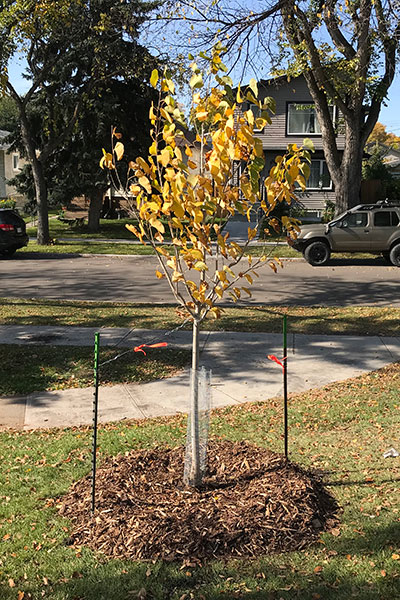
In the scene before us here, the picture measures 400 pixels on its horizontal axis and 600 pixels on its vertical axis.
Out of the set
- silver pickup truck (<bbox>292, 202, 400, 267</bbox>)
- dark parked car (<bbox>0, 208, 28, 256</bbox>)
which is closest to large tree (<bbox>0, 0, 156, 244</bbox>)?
dark parked car (<bbox>0, 208, 28, 256</bbox>)

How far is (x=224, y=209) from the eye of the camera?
14.7 ft

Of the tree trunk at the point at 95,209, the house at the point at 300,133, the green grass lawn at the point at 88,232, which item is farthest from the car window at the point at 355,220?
the house at the point at 300,133

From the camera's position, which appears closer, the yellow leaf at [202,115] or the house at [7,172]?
the yellow leaf at [202,115]

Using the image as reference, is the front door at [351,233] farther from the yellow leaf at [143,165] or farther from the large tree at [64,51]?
the yellow leaf at [143,165]

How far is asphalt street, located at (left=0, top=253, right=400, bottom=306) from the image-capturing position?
48.9 ft

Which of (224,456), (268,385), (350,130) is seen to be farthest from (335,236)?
(224,456)

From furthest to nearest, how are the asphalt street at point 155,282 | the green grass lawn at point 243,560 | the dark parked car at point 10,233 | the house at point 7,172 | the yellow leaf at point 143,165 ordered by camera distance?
the house at point 7,172, the dark parked car at point 10,233, the asphalt street at point 155,282, the yellow leaf at point 143,165, the green grass lawn at point 243,560

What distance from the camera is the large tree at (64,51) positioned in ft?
68.2

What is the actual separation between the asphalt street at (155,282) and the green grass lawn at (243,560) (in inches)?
291

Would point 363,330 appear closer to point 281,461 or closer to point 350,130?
point 281,461

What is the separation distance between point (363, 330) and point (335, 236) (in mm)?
8826

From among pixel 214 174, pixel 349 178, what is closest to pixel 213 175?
pixel 214 174

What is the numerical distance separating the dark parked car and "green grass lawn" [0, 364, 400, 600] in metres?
16.7

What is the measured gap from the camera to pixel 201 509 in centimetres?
468
